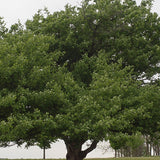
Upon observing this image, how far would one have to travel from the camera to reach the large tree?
20.6 m

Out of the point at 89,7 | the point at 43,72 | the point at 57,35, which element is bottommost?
the point at 43,72

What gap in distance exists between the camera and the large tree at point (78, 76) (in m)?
20.6

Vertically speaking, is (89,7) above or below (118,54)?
above

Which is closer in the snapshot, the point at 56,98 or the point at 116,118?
the point at 116,118

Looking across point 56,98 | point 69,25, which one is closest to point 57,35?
point 69,25

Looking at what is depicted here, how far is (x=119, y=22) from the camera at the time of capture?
28.0 metres

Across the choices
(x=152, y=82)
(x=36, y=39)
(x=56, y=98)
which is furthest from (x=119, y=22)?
(x=56, y=98)

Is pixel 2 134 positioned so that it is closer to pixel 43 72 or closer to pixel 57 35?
pixel 43 72

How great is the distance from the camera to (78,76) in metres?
26.4

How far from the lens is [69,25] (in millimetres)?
28281

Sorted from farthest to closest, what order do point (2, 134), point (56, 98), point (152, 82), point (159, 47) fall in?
point (152, 82) < point (159, 47) < point (56, 98) < point (2, 134)

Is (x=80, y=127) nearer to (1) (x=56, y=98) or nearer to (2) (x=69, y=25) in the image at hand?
(1) (x=56, y=98)

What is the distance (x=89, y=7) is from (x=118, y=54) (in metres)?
5.41

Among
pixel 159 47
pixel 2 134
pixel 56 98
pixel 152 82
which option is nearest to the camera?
pixel 2 134
